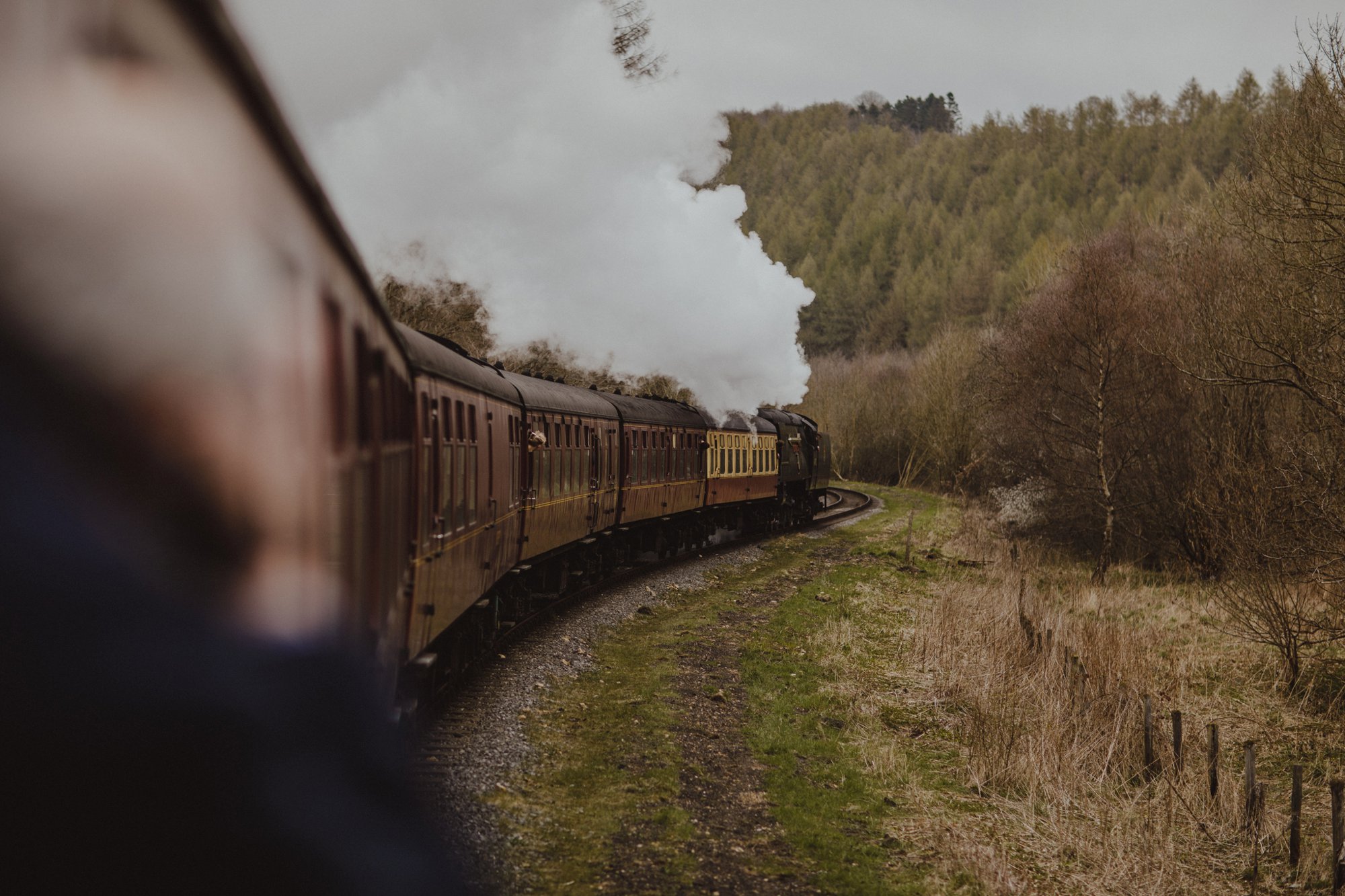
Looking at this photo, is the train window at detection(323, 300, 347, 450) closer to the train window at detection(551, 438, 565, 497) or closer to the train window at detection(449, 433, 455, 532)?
the train window at detection(449, 433, 455, 532)

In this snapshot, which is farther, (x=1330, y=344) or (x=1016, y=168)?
(x=1016, y=168)

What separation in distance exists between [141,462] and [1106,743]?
10910 millimetres

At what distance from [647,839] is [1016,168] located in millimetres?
126792

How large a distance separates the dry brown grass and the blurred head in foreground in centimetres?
608

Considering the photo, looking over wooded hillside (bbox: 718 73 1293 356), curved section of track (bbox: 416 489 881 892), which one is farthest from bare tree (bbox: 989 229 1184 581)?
wooded hillside (bbox: 718 73 1293 356)

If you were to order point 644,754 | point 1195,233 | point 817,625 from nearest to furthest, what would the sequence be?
point 644,754 → point 817,625 → point 1195,233

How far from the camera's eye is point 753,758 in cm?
927

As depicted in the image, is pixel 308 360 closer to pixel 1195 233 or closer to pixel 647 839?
pixel 647 839

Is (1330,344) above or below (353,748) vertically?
Answer: above

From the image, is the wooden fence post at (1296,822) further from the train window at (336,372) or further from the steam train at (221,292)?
the train window at (336,372)

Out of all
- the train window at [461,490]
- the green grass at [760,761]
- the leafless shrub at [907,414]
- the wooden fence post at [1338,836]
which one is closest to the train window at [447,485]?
the train window at [461,490]

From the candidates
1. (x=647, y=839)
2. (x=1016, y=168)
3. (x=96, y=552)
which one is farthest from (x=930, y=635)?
(x=1016, y=168)

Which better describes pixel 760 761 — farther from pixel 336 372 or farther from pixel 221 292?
pixel 221 292

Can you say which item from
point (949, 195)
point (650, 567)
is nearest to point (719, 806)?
point (650, 567)
